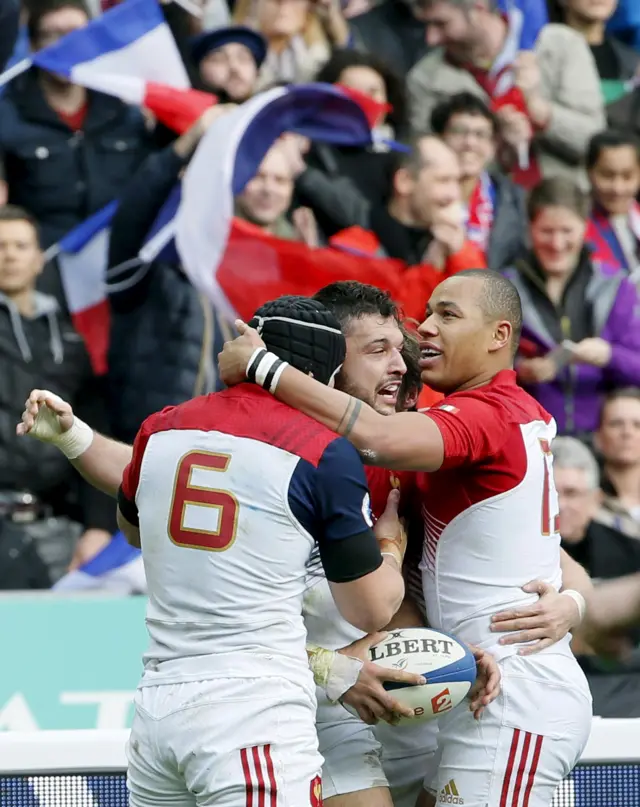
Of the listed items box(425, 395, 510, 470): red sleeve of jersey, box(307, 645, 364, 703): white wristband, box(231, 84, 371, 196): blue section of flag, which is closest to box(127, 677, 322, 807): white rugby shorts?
box(307, 645, 364, 703): white wristband

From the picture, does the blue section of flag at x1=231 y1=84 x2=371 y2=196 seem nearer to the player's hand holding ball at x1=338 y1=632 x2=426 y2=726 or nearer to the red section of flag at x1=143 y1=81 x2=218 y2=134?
the red section of flag at x1=143 y1=81 x2=218 y2=134

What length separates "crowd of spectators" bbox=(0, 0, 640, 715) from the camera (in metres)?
7.49

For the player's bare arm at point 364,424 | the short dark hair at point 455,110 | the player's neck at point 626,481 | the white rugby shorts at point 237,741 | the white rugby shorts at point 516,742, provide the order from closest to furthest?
the white rugby shorts at point 237,741 < the player's bare arm at point 364,424 < the white rugby shorts at point 516,742 < the player's neck at point 626,481 < the short dark hair at point 455,110

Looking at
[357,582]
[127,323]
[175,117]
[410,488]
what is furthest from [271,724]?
[175,117]

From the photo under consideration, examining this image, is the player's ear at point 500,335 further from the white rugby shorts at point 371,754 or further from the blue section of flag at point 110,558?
the blue section of flag at point 110,558

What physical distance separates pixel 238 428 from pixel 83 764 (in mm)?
1599

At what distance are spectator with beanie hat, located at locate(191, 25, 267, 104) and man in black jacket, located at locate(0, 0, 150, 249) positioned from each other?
0.52 metres

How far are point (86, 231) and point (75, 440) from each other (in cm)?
360

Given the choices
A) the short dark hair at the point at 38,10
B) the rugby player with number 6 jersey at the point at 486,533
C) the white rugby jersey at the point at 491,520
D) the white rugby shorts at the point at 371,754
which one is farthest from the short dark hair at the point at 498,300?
the short dark hair at the point at 38,10

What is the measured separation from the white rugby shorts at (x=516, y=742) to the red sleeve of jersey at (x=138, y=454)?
3.74 feet

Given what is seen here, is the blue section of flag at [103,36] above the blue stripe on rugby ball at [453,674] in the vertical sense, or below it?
above

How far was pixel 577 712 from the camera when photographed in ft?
13.2

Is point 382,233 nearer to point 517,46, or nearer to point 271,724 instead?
point 517,46

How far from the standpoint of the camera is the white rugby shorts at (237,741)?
3.51m
